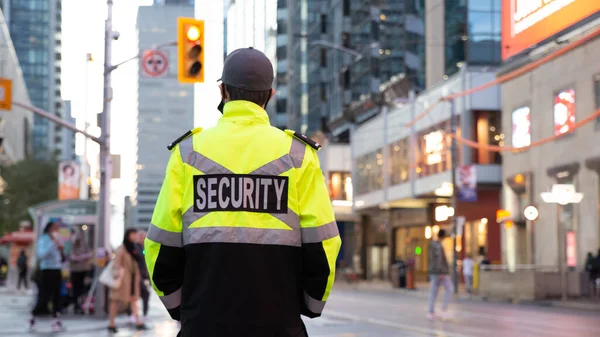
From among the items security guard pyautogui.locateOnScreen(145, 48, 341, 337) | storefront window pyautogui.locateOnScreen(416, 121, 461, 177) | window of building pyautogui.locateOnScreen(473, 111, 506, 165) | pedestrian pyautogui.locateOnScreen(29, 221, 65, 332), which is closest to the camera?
security guard pyautogui.locateOnScreen(145, 48, 341, 337)

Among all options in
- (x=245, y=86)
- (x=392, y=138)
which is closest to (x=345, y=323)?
(x=245, y=86)

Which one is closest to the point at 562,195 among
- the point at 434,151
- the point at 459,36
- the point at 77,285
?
the point at 77,285

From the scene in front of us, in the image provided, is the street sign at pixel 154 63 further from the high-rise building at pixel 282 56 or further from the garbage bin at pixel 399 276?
the high-rise building at pixel 282 56

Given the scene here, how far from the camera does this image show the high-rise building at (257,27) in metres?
97.2

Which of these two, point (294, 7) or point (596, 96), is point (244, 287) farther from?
point (294, 7)

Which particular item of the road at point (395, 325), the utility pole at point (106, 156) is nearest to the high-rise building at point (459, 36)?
the utility pole at point (106, 156)

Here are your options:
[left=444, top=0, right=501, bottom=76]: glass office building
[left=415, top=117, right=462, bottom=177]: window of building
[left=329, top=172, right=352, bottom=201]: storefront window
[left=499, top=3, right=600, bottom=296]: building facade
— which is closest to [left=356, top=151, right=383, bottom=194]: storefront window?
[left=329, top=172, right=352, bottom=201]: storefront window

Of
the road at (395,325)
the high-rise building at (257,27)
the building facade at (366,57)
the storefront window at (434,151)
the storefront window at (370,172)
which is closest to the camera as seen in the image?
the road at (395,325)

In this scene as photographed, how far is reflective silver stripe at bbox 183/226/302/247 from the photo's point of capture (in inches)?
142

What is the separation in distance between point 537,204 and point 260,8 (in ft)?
215

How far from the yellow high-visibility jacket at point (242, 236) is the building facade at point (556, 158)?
88.6 ft

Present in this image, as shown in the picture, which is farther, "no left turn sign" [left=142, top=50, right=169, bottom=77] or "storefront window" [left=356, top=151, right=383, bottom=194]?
"storefront window" [left=356, top=151, right=383, bottom=194]

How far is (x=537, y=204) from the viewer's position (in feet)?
127

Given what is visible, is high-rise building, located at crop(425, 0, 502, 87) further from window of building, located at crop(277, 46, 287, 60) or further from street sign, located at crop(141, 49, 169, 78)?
window of building, located at crop(277, 46, 287, 60)
